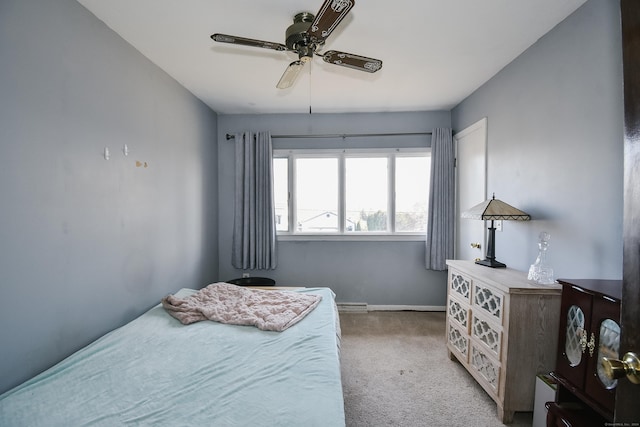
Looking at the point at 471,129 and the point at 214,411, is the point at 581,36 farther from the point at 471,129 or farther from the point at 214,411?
the point at 214,411

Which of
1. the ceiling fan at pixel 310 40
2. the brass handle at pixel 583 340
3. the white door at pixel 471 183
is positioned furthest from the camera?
the white door at pixel 471 183

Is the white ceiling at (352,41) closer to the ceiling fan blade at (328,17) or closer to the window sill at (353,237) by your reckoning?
the ceiling fan blade at (328,17)

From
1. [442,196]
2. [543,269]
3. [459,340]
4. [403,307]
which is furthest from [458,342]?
[442,196]

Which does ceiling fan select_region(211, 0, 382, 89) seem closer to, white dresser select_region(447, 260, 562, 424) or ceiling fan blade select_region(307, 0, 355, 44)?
ceiling fan blade select_region(307, 0, 355, 44)

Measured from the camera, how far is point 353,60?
1.63 metres

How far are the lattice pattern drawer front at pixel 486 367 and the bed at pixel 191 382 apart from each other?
43.6 inches

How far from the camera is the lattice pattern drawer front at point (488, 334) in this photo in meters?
1.72

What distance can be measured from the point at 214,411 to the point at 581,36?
2795 millimetres

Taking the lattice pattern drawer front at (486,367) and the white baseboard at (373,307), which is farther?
the white baseboard at (373,307)

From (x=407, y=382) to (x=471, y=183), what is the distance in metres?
2.15

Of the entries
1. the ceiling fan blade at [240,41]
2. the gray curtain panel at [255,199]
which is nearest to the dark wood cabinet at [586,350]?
the ceiling fan blade at [240,41]

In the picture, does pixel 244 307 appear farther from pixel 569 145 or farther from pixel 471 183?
pixel 471 183

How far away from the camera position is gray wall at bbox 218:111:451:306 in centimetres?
347

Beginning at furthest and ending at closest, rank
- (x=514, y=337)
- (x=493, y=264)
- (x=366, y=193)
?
(x=366, y=193) → (x=493, y=264) → (x=514, y=337)
